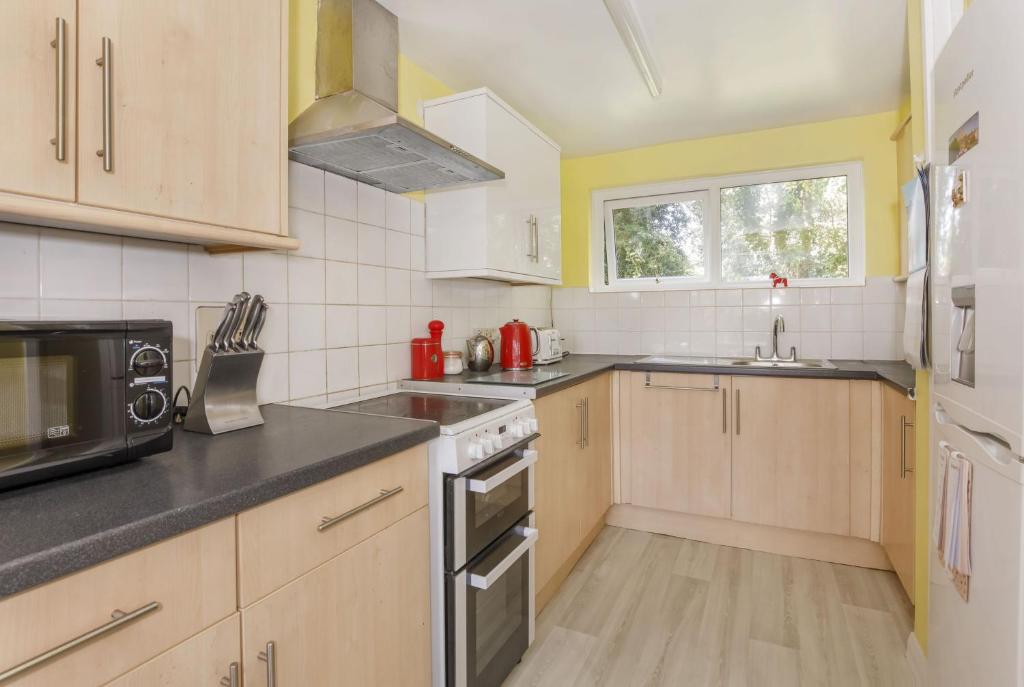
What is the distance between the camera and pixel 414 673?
1.29m

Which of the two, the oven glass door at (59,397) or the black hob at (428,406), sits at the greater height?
the oven glass door at (59,397)

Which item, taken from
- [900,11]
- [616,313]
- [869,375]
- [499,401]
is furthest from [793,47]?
[499,401]

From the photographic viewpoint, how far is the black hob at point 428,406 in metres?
1.52

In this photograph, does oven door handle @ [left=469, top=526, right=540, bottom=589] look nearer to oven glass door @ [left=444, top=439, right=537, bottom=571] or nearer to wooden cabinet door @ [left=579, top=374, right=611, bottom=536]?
oven glass door @ [left=444, top=439, right=537, bottom=571]

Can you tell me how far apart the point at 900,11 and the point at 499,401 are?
211 centimetres

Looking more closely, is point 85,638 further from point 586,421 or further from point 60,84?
point 586,421

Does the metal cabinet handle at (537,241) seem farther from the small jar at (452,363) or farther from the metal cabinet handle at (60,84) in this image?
the metal cabinet handle at (60,84)

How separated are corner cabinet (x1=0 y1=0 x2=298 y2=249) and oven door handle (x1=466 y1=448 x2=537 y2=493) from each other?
82cm

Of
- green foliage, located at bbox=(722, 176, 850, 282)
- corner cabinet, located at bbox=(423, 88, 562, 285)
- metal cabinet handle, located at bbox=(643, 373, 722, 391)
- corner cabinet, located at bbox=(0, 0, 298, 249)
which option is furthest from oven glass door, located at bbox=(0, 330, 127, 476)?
green foliage, located at bbox=(722, 176, 850, 282)

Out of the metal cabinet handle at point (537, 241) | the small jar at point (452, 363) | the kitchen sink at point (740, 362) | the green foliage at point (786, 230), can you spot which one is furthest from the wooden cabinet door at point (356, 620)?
the green foliage at point (786, 230)

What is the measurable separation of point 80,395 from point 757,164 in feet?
11.1

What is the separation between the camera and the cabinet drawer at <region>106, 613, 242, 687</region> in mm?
726

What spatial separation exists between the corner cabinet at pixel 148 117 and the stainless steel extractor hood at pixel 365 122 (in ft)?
0.72

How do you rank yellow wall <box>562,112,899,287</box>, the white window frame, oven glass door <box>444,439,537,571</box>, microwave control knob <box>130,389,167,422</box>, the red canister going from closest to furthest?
microwave control knob <box>130,389,167,422</box> → oven glass door <box>444,439,537,571</box> → the red canister → yellow wall <box>562,112,899,287</box> → the white window frame
